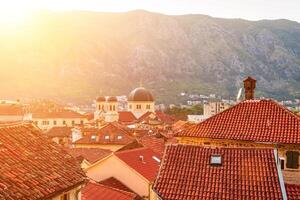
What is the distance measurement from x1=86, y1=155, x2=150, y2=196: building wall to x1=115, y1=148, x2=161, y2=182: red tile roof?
414mm

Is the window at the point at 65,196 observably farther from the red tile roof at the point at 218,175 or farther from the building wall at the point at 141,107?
the building wall at the point at 141,107

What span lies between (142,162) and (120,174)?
2.90 meters

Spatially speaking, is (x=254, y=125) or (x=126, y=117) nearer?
(x=254, y=125)

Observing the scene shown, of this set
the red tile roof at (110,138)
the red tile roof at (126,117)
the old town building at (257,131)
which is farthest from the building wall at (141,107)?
the old town building at (257,131)

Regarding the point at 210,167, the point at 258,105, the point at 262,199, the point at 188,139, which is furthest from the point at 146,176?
the point at 262,199

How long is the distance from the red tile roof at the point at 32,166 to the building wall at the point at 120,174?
19.2 meters

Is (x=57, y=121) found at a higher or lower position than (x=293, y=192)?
lower

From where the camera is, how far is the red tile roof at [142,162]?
40.0m

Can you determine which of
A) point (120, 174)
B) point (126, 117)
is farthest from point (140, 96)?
point (120, 174)

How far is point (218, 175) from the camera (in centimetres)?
2220

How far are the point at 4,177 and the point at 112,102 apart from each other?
401 feet

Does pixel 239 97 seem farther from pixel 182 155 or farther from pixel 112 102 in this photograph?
pixel 112 102

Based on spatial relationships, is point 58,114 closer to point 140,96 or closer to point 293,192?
point 140,96

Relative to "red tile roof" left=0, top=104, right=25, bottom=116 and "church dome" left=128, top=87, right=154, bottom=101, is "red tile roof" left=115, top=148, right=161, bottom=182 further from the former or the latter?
"church dome" left=128, top=87, right=154, bottom=101
